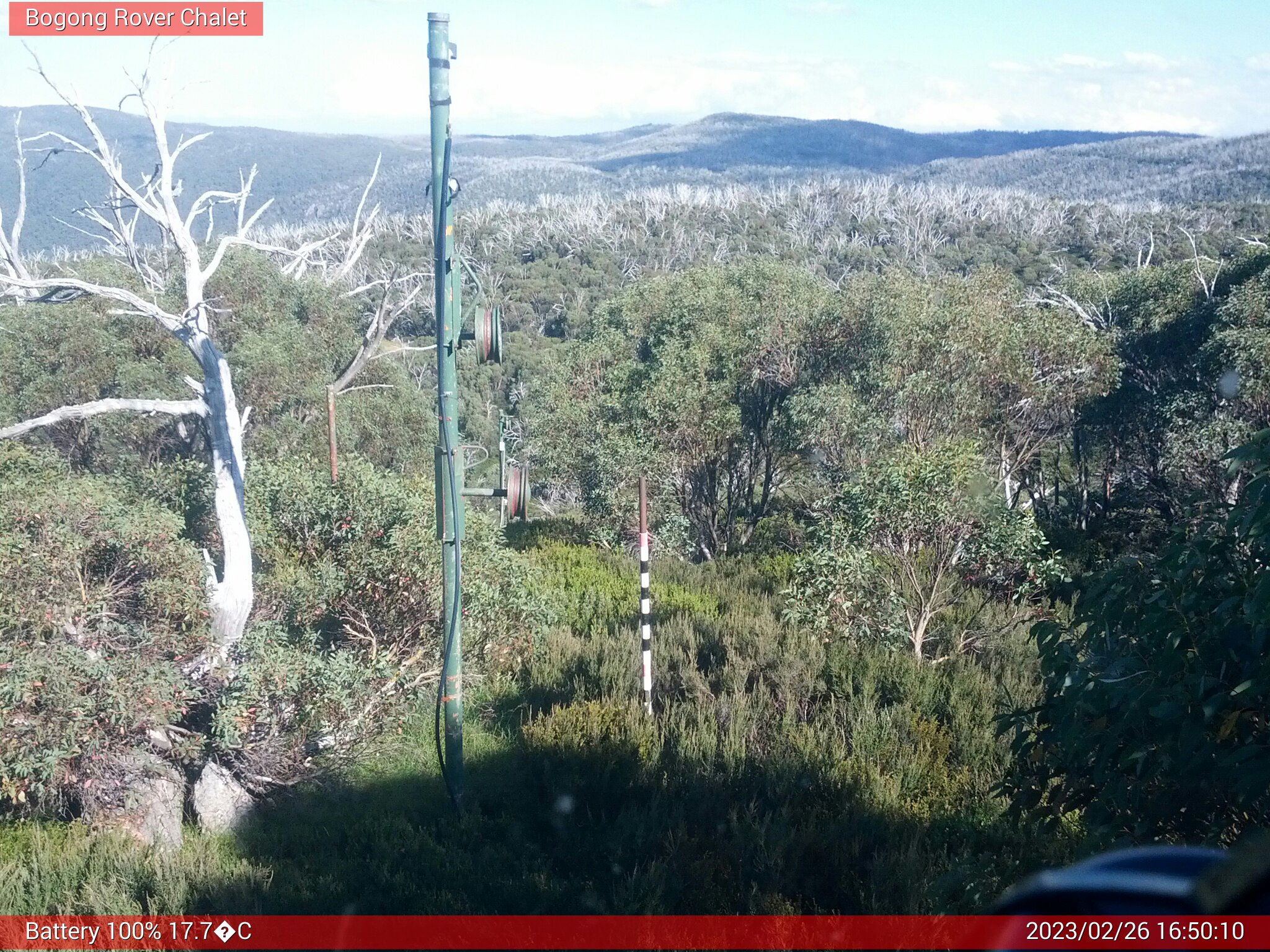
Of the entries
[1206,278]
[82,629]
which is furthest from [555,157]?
[82,629]

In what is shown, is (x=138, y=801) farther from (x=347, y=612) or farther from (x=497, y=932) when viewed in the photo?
(x=497, y=932)

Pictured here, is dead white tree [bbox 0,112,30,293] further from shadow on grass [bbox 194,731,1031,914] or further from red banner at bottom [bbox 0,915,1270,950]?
red banner at bottom [bbox 0,915,1270,950]

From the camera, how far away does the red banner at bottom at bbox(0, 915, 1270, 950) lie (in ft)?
14.2

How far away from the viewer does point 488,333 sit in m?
6.34

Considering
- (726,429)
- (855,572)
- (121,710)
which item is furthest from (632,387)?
(121,710)

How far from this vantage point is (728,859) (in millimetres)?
5527

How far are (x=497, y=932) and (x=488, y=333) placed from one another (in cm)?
346

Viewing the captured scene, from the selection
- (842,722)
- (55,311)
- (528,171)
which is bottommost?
(842,722)

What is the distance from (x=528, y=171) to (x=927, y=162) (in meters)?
52.1

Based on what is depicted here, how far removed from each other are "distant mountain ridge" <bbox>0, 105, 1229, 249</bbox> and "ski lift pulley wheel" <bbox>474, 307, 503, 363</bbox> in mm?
48753

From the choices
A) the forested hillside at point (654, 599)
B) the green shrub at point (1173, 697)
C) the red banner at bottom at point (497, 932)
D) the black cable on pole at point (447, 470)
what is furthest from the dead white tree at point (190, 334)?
the green shrub at point (1173, 697)

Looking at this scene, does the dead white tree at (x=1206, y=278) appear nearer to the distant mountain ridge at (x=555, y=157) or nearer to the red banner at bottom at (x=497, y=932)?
the red banner at bottom at (x=497, y=932)

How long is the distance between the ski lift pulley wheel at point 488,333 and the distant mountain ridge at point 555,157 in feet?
160

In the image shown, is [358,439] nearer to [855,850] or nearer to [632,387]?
[632,387]
